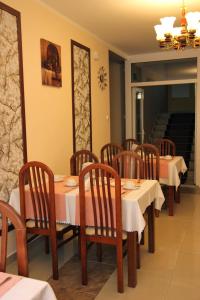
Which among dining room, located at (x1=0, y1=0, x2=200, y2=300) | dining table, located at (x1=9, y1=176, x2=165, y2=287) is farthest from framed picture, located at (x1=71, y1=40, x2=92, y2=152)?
dining table, located at (x1=9, y1=176, x2=165, y2=287)

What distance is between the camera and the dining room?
96.6 inches

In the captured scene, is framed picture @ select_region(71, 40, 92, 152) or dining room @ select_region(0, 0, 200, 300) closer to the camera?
dining room @ select_region(0, 0, 200, 300)

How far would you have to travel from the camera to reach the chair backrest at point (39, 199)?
101 inches

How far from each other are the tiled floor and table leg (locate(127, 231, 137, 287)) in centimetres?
6

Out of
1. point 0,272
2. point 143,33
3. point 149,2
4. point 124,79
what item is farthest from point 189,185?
point 0,272

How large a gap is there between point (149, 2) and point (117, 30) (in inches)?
43.7

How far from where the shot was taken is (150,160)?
4.23 m

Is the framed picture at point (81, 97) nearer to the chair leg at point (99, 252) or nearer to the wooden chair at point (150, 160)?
the wooden chair at point (150, 160)

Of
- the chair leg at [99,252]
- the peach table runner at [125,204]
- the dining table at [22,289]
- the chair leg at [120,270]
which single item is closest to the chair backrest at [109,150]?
the peach table runner at [125,204]

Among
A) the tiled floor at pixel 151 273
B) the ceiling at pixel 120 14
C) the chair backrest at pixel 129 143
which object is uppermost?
the ceiling at pixel 120 14

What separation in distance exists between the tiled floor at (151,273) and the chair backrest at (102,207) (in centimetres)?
43

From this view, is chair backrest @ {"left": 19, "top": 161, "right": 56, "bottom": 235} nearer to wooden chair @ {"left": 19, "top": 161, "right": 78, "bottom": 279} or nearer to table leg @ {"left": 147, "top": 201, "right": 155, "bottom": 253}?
wooden chair @ {"left": 19, "top": 161, "right": 78, "bottom": 279}

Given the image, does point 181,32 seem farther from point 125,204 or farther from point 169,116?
point 169,116

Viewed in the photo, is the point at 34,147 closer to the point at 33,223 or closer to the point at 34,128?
the point at 34,128
